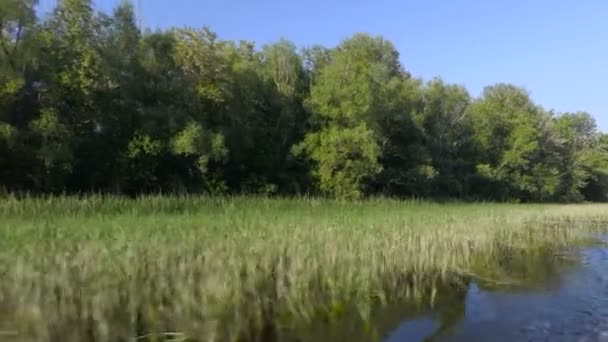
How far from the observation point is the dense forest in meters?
24.3

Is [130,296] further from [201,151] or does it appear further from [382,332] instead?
[201,151]

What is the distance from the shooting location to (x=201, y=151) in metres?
29.1

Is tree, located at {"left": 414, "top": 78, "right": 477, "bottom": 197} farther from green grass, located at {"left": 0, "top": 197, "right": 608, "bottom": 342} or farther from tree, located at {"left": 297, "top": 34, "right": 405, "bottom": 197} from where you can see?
green grass, located at {"left": 0, "top": 197, "right": 608, "bottom": 342}

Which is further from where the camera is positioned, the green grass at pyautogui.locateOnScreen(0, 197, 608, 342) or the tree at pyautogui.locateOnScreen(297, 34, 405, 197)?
the tree at pyautogui.locateOnScreen(297, 34, 405, 197)

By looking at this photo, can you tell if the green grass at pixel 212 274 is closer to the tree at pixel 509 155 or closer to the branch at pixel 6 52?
the branch at pixel 6 52

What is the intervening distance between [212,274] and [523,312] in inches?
188

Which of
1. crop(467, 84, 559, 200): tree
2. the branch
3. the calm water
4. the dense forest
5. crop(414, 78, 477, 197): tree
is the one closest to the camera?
the calm water

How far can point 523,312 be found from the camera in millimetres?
8336

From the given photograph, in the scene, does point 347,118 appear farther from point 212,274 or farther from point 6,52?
point 212,274

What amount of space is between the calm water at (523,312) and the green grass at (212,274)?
542 mm

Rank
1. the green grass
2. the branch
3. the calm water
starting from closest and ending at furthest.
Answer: the green grass < the calm water < the branch

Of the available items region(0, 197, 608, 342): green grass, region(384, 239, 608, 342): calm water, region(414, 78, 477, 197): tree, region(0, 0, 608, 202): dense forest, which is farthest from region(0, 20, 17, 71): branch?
region(414, 78, 477, 197): tree

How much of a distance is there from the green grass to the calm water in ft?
1.78

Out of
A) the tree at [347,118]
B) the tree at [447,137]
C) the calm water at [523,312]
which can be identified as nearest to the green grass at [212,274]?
the calm water at [523,312]
